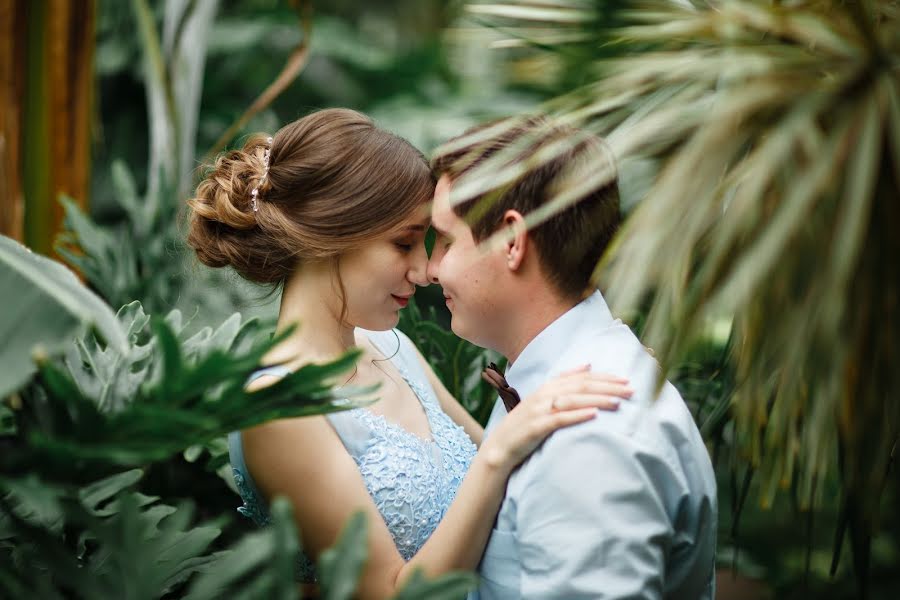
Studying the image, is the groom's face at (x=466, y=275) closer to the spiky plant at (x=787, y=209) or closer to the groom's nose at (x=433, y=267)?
the groom's nose at (x=433, y=267)

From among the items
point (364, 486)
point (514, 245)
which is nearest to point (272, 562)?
point (364, 486)

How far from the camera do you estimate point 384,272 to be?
6.23ft

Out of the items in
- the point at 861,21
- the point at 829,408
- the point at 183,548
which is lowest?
the point at 183,548

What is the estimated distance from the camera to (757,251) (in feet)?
2.86

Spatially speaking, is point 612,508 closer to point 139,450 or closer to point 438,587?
point 438,587

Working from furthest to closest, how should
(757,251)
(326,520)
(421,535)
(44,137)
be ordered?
(44,137)
(421,535)
(326,520)
(757,251)

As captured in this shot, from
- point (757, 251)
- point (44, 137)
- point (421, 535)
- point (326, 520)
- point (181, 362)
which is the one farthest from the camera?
point (44, 137)

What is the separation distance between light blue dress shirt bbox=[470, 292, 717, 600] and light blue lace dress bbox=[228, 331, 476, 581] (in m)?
0.25

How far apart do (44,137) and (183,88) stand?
0.59m

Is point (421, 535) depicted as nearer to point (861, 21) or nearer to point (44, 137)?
point (861, 21)

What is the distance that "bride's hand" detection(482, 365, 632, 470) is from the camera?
142 cm

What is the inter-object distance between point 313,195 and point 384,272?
227mm

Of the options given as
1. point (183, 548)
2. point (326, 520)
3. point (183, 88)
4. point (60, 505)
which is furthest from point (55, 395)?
point (183, 88)

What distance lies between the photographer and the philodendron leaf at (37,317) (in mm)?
969
